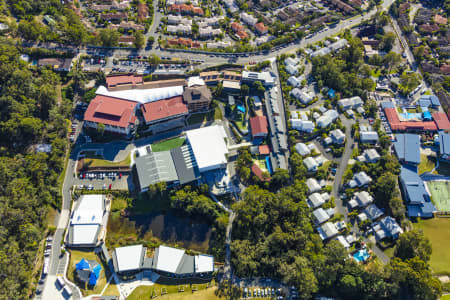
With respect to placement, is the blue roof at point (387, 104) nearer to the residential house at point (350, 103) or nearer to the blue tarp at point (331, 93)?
the residential house at point (350, 103)

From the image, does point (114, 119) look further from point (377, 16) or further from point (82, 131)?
point (377, 16)

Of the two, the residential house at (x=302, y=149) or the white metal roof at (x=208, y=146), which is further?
the residential house at (x=302, y=149)

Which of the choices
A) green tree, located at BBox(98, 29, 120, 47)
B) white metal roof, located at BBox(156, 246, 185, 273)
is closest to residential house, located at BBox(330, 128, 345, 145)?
white metal roof, located at BBox(156, 246, 185, 273)

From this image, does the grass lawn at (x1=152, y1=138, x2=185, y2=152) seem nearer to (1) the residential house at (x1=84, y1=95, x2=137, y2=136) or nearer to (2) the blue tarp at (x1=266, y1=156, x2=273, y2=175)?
(1) the residential house at (x1=84, y1=95, x2=137, y2=136)

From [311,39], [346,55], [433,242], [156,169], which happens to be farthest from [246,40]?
[433,242]

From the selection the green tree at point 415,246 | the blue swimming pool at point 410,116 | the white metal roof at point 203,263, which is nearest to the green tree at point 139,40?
the white metal roof at point 203,263

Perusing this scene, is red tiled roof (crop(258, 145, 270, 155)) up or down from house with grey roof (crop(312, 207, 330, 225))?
up

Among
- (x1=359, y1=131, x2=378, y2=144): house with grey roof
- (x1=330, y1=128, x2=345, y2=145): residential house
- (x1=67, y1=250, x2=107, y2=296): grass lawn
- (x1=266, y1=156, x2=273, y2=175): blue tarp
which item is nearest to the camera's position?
(x1=67, y1=250, x2=107, y2=296): grass lawn
